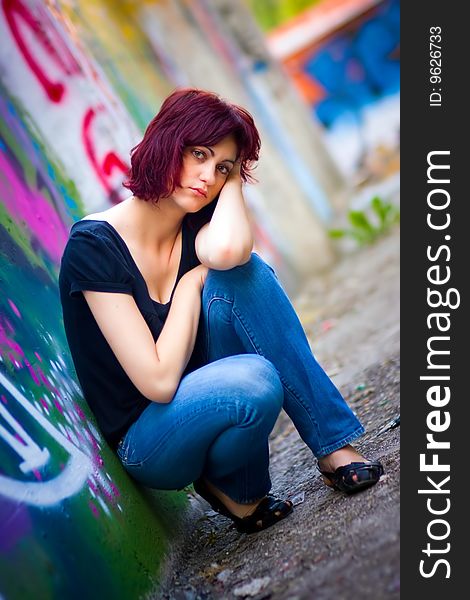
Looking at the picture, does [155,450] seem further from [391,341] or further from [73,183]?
[391,341]

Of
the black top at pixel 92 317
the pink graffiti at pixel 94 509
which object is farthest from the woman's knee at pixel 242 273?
the pink graffiti at pixel 94 509

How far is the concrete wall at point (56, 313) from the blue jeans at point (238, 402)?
0.65 feet

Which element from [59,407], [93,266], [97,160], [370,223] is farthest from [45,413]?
[370,223]

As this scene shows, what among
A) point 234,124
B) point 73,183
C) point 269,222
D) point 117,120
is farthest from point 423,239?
point 269,222

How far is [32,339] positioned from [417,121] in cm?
307

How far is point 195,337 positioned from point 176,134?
0.63m

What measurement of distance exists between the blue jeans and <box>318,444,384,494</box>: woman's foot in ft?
0.11

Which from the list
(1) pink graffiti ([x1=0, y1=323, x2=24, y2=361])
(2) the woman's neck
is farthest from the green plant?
(1) pink graffiti ([x1=0, y1=323, x2=24, y2=361])

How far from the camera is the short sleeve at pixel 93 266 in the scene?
94.3 inches

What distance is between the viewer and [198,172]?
266 cm

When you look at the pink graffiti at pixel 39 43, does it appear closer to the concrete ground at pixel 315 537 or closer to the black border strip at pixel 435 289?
the black border strip at pixel 435 289

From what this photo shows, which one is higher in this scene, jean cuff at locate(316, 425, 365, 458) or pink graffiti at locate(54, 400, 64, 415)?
pink graffiti at locate(54, 400, 64, 415)

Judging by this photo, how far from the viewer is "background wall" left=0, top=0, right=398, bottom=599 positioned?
6.66 feet

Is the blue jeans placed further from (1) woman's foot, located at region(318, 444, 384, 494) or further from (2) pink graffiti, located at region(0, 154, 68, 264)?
(2) pink graffiti, located at region(0, 154, 68, 264)
